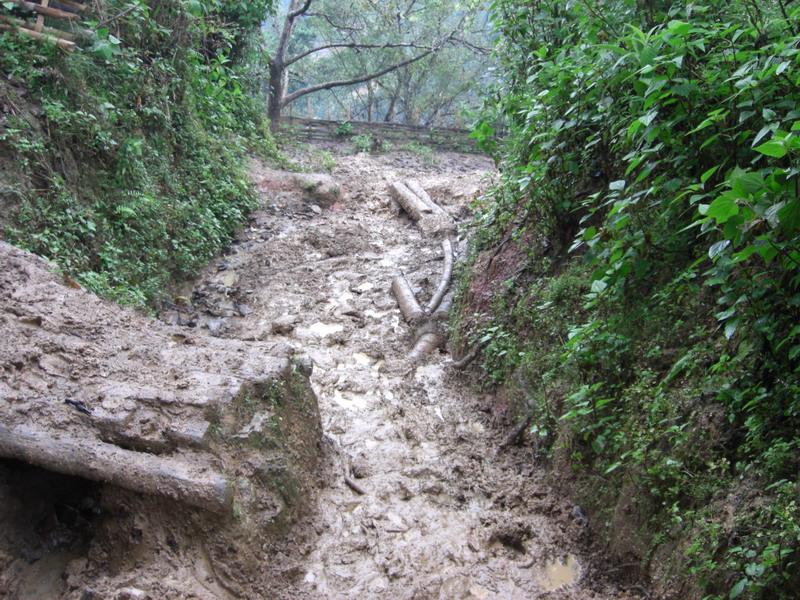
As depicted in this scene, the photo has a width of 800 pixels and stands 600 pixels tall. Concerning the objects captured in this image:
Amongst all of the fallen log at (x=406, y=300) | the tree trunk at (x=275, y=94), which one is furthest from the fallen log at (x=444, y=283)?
the tree trunk at (x=275, y=94)

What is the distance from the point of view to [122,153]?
245 inches

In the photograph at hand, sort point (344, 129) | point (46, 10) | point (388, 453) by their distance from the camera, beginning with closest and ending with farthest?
1. point (388, 453)
2. point (46, 10)
3. point (344, 129)

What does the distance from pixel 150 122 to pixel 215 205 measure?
1442mm

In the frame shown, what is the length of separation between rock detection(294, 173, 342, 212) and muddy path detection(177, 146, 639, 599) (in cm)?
173

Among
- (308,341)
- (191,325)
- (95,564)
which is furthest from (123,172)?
(95,564)

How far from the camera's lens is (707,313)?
9.58 feet

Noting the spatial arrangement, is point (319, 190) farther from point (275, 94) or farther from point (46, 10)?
point (275, 94)

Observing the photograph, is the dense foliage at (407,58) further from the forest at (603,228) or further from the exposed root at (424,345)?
the exposed root at (424,345)

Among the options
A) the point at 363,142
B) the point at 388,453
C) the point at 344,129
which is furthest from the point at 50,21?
the point at 344,129

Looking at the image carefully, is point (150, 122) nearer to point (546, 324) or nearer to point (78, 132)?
point (78, 132)

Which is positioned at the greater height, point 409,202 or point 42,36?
point 409,202

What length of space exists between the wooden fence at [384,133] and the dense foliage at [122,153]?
7172mm

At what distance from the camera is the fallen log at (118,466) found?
256 centimetres

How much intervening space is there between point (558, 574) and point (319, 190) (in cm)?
857
